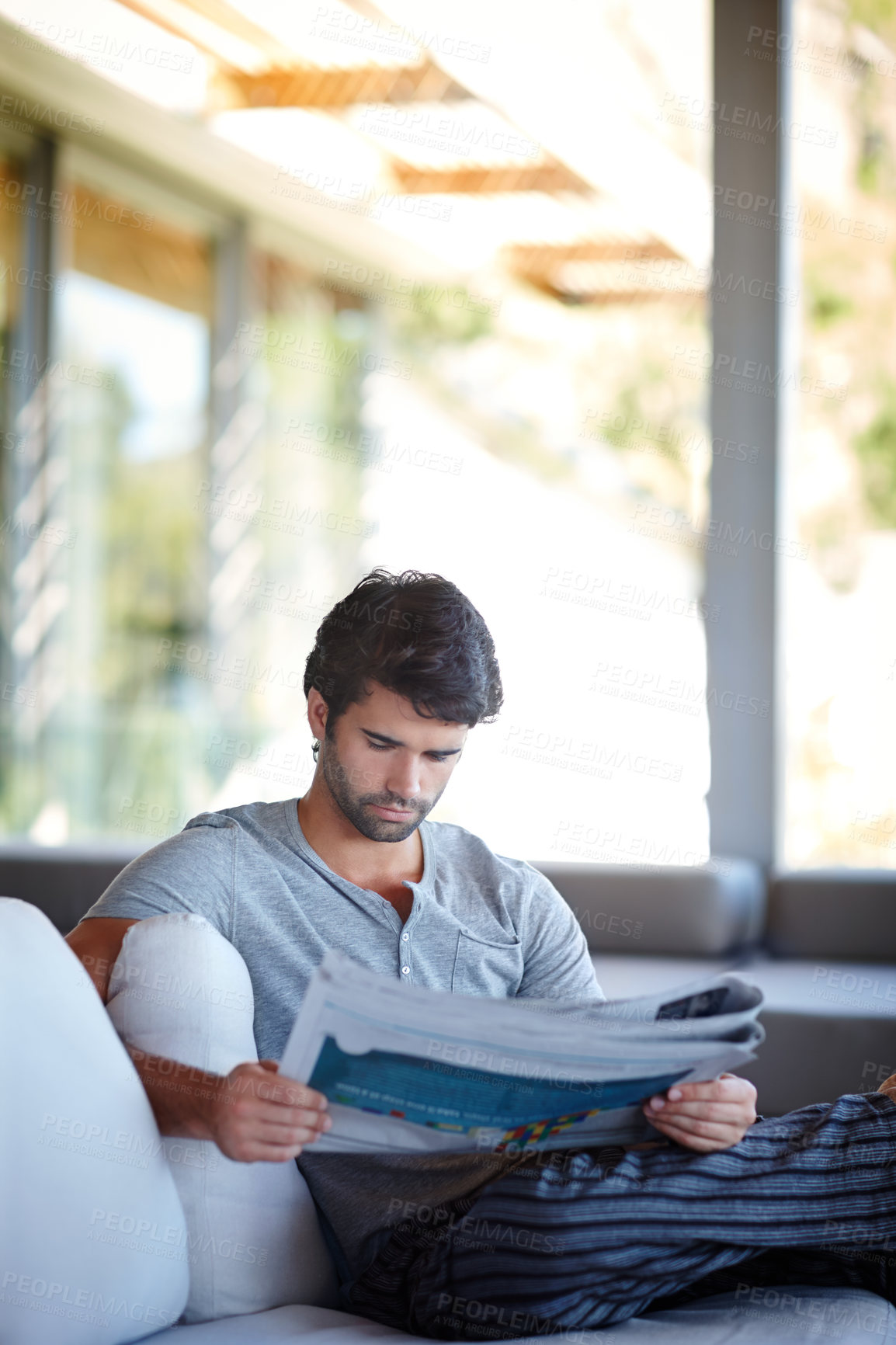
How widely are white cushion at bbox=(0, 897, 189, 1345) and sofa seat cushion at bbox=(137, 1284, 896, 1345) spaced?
3.8 inches

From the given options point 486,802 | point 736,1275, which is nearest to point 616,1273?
point 736,1275

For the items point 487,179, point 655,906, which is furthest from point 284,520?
point 655,906

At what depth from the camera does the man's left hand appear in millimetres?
1118

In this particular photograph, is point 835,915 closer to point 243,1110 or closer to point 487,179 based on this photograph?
point 243,1110

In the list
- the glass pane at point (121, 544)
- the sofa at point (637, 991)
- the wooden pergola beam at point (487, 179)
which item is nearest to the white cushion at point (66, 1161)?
the sofa at point (637, 991)

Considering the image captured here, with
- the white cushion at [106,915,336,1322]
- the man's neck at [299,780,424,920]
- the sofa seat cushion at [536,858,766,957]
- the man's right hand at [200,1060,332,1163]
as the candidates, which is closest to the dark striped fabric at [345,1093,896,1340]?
the white cushion at [106,915,336,1322]

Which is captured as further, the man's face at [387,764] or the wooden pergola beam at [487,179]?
the wooden pergola beam at [487,179]

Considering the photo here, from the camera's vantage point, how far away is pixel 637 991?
2191 millimetres

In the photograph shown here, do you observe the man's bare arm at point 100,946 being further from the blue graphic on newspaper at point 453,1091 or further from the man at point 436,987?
the blue graphic on newspaper at point 453,1091

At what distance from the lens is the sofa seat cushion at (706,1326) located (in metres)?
1.10

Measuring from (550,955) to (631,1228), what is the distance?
392 millimetres

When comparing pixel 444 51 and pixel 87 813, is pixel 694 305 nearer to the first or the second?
pixel 444 51

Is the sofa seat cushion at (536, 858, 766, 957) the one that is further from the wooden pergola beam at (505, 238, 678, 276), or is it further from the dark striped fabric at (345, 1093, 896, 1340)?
the wooden pergola beam at (505, 238, 678, 276)

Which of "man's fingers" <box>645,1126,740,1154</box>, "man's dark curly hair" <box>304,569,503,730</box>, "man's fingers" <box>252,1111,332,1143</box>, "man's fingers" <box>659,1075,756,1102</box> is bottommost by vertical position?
"man's fingers" <box>645,1126,740,1154</box>
